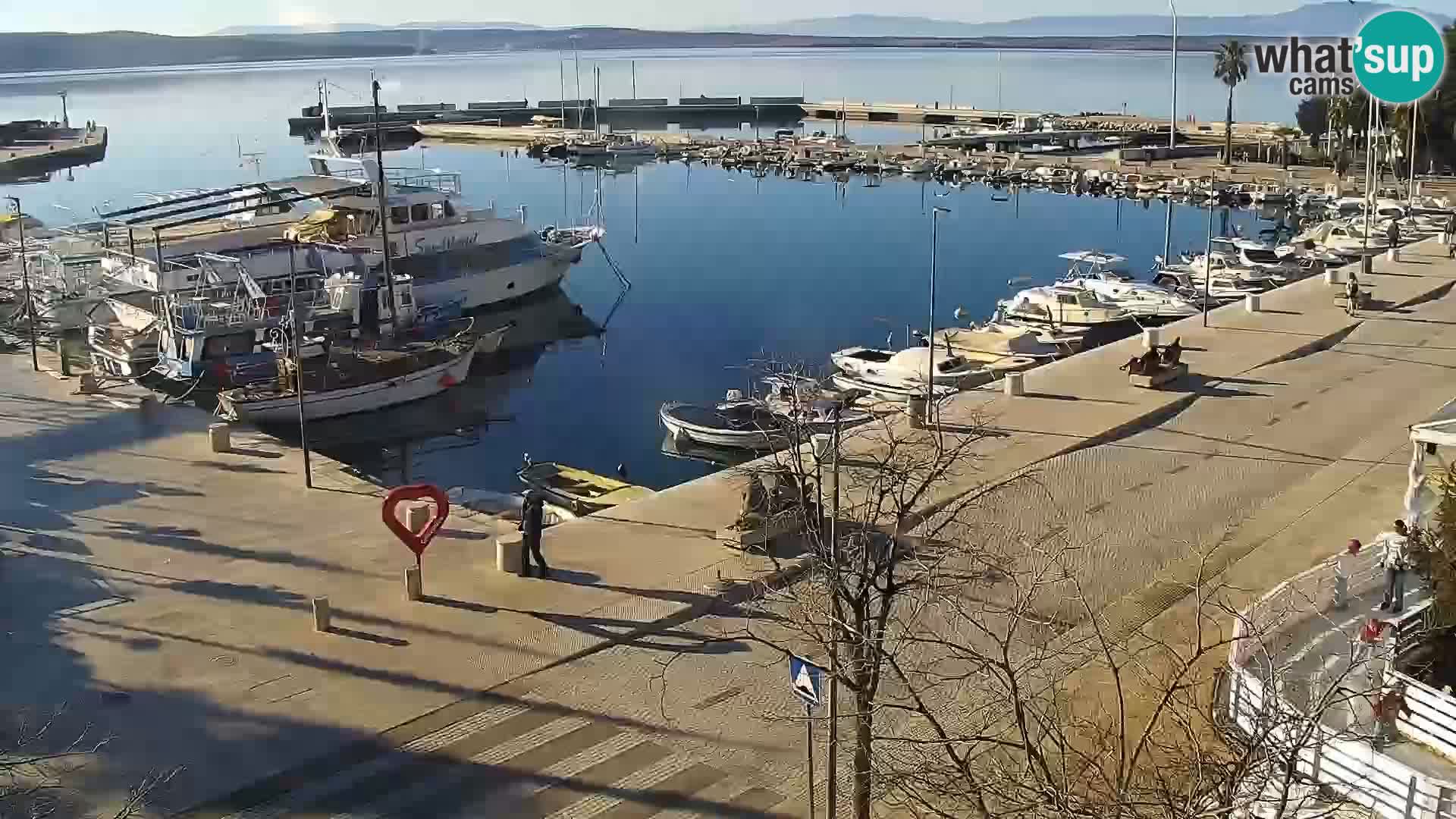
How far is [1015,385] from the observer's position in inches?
1172

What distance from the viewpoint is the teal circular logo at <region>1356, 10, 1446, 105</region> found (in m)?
54.8

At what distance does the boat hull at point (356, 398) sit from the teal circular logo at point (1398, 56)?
34133 mm

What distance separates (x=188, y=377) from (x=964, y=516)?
2370 centimetres

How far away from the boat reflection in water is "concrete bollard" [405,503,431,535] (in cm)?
743

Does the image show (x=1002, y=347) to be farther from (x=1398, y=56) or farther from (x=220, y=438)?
(x=1398, y=56)

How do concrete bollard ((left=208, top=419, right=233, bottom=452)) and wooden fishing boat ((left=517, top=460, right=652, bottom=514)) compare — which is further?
concrete bollard ((left=208, top=419, right=233, bottom=452))

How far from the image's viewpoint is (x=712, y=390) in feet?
134

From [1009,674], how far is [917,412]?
18.0 meters

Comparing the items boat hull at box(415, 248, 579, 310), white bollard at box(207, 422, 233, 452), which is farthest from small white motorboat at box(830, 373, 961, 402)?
boat hull at box(415, 248, 579, 310)

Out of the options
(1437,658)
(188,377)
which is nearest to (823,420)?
(1437,658)

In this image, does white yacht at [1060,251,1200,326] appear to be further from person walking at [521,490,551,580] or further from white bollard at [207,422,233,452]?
person walking at [521,490,551,580]

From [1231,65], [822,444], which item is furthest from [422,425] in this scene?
[1231,65]

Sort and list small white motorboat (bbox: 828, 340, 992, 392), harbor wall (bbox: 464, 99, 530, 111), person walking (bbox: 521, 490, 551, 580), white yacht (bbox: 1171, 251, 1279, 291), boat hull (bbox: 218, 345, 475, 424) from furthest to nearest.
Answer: harbor wall (bbox: 464, 99, 530, 111), white yacht (bbox: 1171, 251, 1279, 291), small white motorboat (bbox: 828, 340, 992, 392), boat hull (bbox: 218, 345, 475, 424), person walking (bbox: 521, 490, 551, 580)

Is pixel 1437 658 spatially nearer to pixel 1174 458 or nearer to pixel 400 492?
pixel 1174 458
